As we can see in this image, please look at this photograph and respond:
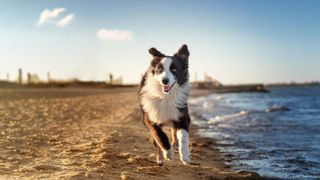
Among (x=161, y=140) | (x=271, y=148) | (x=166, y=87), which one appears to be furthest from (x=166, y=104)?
(x=271, y=148)

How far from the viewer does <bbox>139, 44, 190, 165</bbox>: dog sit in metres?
7.55

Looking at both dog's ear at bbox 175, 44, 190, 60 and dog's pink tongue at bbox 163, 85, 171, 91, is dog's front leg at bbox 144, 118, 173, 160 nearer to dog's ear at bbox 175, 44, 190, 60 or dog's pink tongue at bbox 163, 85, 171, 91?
dog's pink tongue at bbox 163, 85, 171, 91

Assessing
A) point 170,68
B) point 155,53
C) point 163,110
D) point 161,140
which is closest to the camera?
point 170,68

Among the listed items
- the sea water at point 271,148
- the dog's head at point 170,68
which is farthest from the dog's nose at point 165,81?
the sea water at point 271,148

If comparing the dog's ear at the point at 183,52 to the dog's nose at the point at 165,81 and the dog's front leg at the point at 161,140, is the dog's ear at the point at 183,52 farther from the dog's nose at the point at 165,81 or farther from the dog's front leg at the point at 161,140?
the dog's front leg at the point at 161,140

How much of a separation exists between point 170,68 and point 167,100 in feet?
1.94

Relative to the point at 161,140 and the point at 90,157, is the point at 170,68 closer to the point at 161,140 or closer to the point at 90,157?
the point at 161,140

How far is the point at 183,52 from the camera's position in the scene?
795 cm

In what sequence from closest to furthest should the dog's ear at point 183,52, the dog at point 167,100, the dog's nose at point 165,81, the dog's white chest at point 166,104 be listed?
the dog's nose at point 165,81
the dog at point 167,100
the dog's white chest at point 166,104
the dog's ear at point 183,52

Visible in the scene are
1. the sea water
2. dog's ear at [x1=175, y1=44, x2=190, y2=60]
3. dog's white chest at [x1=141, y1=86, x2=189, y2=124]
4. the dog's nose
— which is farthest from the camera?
the sea water

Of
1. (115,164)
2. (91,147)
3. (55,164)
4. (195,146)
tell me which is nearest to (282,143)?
(195,146)

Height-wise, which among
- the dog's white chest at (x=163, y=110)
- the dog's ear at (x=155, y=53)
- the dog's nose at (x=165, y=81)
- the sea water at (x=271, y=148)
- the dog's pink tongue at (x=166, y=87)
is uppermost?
the dog's ear at (x=155, y=53)

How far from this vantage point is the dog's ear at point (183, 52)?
7883mm

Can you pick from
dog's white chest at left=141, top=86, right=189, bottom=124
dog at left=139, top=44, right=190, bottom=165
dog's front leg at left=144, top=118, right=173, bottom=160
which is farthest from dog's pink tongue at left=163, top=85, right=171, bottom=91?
dog's front leg at left=144, top=118, right=173, bottom=160
